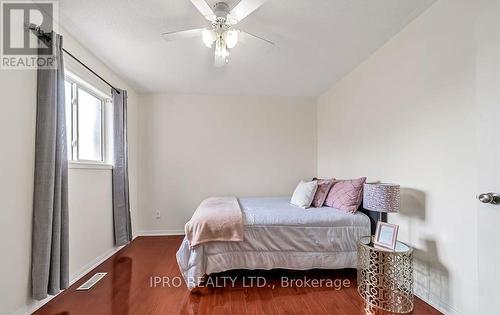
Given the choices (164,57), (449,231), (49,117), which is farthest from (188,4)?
(449,231)

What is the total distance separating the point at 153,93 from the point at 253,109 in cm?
172

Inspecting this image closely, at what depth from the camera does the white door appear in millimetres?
1277

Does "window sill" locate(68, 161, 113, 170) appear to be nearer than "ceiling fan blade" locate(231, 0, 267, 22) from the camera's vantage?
No

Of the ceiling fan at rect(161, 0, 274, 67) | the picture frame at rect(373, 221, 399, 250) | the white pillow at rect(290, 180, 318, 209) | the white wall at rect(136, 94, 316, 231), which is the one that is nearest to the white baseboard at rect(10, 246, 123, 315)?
the white wall at rect(136, 94, 316, 231)

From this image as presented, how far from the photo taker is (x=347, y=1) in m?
1.81

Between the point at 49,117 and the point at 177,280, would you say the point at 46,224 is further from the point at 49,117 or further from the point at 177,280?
the point at 177,280

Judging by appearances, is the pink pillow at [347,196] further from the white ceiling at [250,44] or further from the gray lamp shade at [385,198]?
the white ceiling at [250,44]

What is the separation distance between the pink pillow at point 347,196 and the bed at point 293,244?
14cm

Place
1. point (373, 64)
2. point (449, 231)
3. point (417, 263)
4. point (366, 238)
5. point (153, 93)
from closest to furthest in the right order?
point (449, 231) → point (417, 263) → point (366, 238) → point (373, 64) → point (153, 93)

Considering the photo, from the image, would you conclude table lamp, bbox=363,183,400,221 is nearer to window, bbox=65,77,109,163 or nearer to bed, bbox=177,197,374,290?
bed, bbox=177,197,374,290

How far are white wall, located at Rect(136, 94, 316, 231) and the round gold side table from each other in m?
2.39

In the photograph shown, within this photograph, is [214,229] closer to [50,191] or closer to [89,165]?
[50,191]

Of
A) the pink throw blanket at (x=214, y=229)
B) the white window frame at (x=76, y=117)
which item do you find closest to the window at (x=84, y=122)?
the white window frame at (x=76, y=117)

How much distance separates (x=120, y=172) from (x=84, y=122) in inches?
30.2
